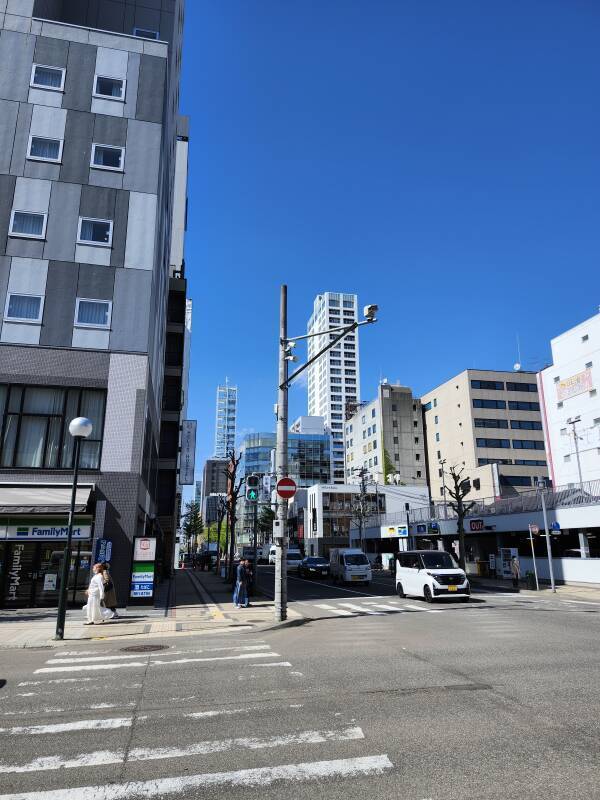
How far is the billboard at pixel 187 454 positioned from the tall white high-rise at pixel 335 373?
335ft

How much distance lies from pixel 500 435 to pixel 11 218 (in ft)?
233

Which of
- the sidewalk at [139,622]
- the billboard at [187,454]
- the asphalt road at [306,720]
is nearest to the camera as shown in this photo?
the asphalt road at [306,720]

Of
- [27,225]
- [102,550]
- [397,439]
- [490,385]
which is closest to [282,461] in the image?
[102,550]

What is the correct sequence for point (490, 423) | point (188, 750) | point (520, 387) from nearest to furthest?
point (188, 750), point (490, 423), point (520, 387)

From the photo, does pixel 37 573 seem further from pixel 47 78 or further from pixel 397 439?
pixel 397 439

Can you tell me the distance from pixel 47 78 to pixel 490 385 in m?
69.9

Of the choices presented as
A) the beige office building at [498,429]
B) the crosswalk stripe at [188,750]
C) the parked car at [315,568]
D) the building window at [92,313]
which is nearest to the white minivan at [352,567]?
the parked car at [315,568]

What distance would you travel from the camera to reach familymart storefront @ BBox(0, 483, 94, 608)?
19.4 meters

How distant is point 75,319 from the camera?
874 inches

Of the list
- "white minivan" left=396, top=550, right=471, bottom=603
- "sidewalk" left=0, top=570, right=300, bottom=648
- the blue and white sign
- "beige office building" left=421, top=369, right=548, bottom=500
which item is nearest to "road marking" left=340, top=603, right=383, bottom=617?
"sidewalk" left=0, top=570, right=300, bottom=648

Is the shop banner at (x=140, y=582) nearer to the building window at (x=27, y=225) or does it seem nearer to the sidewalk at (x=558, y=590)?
the building window at (x=27, y=225)

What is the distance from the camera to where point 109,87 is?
82.0 ft

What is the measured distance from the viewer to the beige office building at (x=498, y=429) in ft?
257

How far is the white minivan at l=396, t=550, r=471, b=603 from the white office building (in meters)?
30.1
